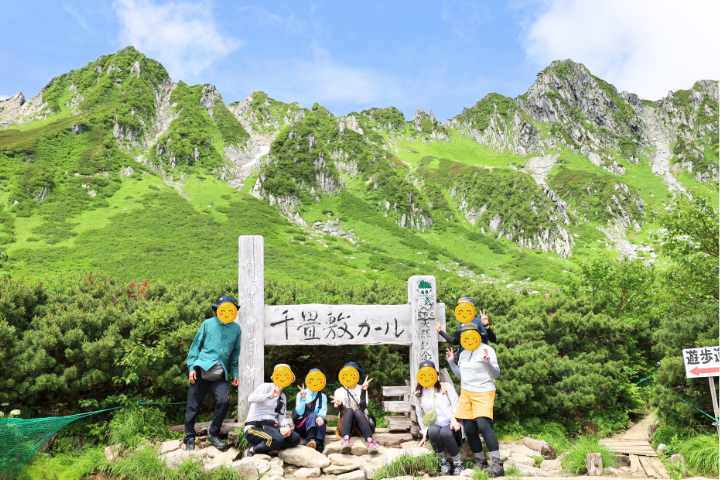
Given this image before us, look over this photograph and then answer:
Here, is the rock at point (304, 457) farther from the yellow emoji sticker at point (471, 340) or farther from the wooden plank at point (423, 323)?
the yellow emoji sticker at point (471, 340)

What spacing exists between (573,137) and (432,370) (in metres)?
122

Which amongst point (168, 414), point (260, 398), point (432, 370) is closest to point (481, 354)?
point (432, 370)

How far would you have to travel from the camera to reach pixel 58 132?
59.3 m

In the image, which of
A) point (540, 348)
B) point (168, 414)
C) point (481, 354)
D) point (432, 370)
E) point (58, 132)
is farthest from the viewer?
point (58, 132)

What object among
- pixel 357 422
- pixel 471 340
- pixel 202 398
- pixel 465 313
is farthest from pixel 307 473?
pixel 465 313

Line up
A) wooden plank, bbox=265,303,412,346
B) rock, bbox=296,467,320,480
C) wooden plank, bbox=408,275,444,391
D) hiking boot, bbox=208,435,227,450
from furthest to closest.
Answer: wooden plank, bbox=408,275,444,391
wooden plank, bbox=265,303,412,346
hiking boot, bbox=208,435,227,450
rock, bbox=296,467,320,480

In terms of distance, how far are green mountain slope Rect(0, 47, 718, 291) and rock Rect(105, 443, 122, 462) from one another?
15915mm

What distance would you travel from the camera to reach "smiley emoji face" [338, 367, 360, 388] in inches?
208

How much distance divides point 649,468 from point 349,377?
400 centimetres

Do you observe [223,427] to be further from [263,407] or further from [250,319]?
[250,319]

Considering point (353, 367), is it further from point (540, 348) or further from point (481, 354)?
point (540, 348)

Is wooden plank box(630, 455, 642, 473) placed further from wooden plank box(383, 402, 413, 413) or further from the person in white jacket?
wooden plank box(383, 402, 413, 413)

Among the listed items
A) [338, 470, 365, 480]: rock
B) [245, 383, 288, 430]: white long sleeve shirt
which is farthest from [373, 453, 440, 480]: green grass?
[245, 383, 288, 430]: white long sleeve shirt

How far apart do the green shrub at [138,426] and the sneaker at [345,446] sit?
7.97 feet
